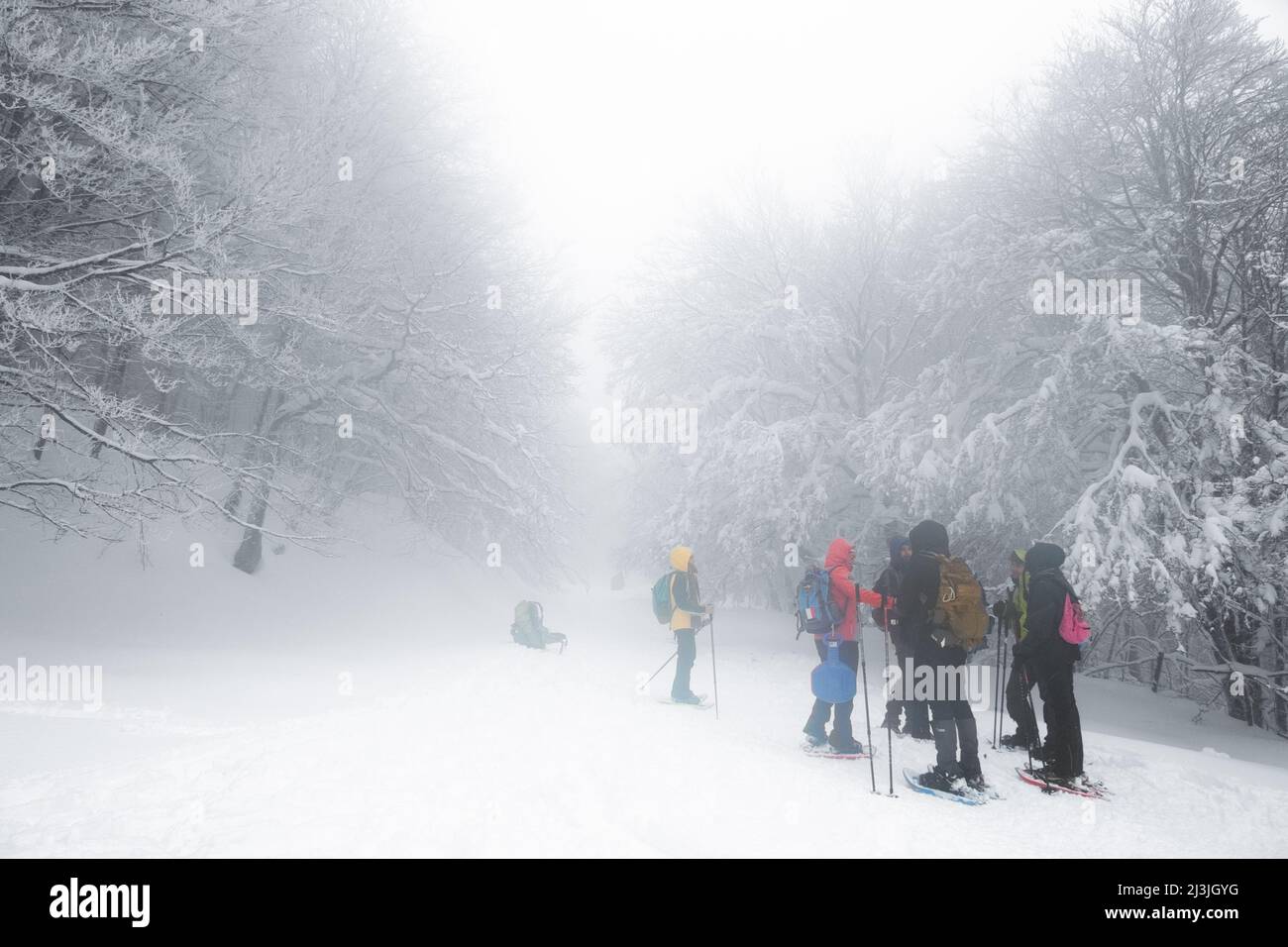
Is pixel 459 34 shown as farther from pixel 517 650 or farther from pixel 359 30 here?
pixel 517 650

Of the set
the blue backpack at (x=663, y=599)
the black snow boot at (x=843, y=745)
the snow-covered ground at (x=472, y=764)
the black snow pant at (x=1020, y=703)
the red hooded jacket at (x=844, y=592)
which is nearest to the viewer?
the snow-covered ground at (x=472, y=764)

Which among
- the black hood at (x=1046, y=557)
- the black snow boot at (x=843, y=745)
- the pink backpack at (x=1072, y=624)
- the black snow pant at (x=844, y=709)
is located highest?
the black hood at (x=1046, y=557)

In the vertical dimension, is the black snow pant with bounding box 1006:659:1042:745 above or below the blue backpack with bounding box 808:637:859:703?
below

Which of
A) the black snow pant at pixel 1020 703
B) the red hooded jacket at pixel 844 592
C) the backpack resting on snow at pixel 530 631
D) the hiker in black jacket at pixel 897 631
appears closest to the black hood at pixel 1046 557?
the hiker in black jacket at pixel 897 631

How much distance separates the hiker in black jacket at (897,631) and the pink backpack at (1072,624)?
124 centimetres

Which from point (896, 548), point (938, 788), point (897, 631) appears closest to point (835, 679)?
point (897, 631)

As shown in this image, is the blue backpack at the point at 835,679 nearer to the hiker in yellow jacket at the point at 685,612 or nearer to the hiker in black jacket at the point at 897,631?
the hiker in black jacket at the point at 897,631

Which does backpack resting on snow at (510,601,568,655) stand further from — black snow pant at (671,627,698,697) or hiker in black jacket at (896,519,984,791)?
hiker in black jacket at (896,519,984,791)

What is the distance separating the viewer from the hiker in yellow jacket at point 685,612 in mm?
7602

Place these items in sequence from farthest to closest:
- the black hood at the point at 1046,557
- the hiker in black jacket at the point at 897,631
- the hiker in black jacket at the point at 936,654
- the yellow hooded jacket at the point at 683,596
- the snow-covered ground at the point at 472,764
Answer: the yellow hooded jacket at the point at 683,596
the hiker in black jacket at the point at 897,631
the black hood at the point at 1046,557
the hiker in black jacket at the point at 936,654
the snow-covered ground at the point at 472,764

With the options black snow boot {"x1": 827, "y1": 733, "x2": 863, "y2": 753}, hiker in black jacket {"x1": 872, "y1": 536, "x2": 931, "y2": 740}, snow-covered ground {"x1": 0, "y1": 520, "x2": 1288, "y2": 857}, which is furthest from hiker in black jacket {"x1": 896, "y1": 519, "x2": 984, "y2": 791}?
black snow boot {"x1": 827, "y1": 733, "x2": 863, "y2": 753}

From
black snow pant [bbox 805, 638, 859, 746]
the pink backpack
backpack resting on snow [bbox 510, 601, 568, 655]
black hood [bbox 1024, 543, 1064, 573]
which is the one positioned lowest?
backpack resting on snow [bbox 510, 601, 568, 655]

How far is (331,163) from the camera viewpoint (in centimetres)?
1163

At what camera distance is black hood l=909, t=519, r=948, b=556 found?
555 cm
